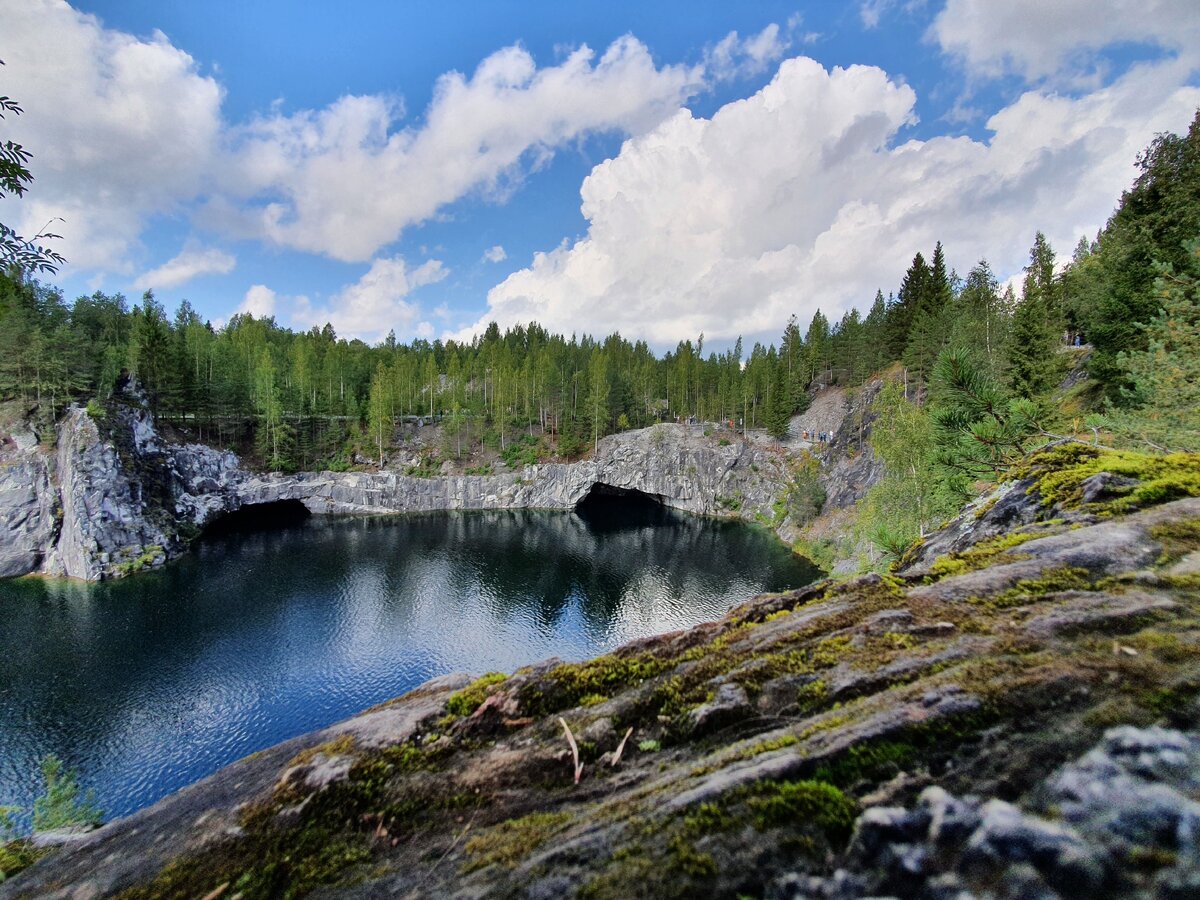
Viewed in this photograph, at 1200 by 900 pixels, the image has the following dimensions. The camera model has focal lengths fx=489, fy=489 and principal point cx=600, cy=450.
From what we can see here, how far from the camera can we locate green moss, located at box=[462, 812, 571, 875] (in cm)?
299

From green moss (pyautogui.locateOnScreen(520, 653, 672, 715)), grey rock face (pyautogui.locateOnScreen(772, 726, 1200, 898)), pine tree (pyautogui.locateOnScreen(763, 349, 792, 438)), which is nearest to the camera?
grey rock face (pyautogui.locateOnScreen(772, 726, 1200, 898))

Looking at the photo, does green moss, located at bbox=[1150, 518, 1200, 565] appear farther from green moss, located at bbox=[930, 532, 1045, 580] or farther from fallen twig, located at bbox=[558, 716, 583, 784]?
fallen twig, located at bbox=[558, 716, 583, 784]

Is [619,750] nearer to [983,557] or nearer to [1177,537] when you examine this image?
[983,557]

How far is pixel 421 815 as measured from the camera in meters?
3.58

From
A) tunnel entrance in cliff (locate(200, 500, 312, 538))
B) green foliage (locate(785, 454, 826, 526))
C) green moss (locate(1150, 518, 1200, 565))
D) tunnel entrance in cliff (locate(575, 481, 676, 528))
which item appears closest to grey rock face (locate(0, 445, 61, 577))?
tunnel entrance in cliff (locate(200, 500, 312, 538))

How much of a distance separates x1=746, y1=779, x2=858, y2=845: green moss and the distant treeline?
79.4 ft

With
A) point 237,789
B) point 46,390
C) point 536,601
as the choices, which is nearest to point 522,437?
point 536,601

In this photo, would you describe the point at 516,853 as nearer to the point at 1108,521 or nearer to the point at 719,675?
the point at 719,675

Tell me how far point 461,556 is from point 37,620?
91.9ft

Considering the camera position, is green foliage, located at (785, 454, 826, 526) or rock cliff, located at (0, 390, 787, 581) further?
green foliage, located at (785, 454, 826, 526)

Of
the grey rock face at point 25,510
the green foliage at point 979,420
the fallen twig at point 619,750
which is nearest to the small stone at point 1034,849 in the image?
the fallen twig at point 619,750

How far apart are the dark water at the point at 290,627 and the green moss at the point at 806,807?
85.9 feet

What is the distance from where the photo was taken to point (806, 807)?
262 cm

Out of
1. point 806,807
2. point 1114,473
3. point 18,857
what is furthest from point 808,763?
point 18,857
